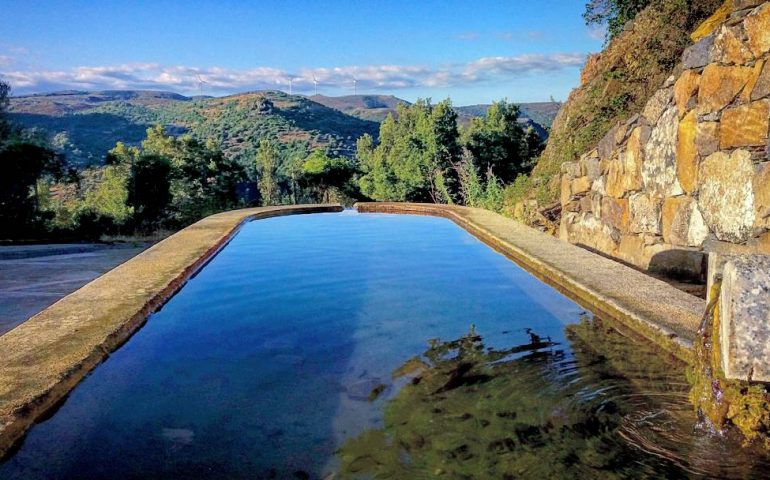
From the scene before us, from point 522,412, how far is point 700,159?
9.38 ft

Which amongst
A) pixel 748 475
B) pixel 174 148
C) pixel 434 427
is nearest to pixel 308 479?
pixel 434 427

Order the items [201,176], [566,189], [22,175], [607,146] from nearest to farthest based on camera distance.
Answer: [607,146], [566,189], [22,175], [201,176]

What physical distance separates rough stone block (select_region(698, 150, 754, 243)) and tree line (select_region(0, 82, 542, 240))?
19.6 ft

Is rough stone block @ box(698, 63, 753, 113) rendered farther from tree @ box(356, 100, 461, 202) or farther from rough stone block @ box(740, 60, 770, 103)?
tree @ box(356, 100, 461, 202)

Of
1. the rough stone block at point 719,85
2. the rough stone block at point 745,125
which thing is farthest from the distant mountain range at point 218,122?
the rough stone block at point 745,125

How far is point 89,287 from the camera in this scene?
3771 mm

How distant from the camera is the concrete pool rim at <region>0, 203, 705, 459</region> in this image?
6.94 feet

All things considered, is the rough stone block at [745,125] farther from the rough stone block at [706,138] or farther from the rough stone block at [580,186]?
the rough stone block at [580,186]

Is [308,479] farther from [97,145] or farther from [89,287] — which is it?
[97,145]

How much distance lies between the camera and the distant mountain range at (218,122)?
57.3 meters

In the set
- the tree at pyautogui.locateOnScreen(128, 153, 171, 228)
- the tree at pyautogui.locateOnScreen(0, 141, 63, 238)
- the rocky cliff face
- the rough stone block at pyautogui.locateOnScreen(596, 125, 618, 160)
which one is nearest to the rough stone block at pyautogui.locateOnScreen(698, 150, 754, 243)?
the rocky cliff face

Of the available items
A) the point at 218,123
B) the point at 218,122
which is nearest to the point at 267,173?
the point at 218,123

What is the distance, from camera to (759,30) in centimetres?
376

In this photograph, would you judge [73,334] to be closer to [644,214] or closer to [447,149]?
[644,214]
